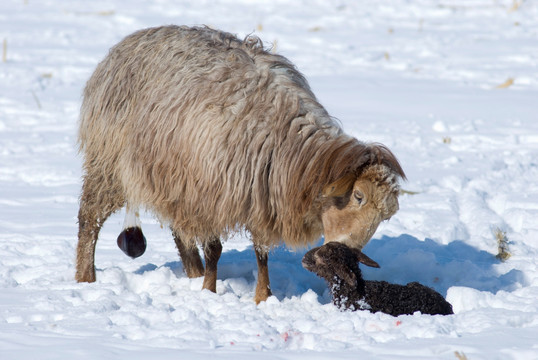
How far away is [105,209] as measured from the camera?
5180 mm

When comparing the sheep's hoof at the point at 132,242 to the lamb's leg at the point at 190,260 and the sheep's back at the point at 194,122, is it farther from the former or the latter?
the sheep's back at the point at 194,122

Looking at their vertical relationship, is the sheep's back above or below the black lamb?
above

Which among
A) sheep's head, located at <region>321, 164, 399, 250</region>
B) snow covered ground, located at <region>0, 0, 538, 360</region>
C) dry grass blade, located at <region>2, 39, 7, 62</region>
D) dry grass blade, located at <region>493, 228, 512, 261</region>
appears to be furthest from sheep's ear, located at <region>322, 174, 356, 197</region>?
dry grass blade, located at <region>2, 39, 7, 62</region>

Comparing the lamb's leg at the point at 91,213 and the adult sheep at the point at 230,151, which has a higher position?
the adult sheep at the point at 230,151

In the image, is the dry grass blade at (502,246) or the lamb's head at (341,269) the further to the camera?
the dry grass blade at (502,246)

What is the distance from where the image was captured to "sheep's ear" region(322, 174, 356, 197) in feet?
13.2

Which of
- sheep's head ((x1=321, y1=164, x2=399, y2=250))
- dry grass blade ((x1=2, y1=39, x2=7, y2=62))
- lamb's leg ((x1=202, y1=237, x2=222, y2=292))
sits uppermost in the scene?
sheep's head ((x1=321, y1=164, x2=399, y2=250))

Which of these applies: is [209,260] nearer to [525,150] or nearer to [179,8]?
[525,150]

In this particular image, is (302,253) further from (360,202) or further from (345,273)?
(360,202)

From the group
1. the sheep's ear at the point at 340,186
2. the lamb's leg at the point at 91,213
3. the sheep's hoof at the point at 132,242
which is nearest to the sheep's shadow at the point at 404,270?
the sheep's hoof at the point at 132,242

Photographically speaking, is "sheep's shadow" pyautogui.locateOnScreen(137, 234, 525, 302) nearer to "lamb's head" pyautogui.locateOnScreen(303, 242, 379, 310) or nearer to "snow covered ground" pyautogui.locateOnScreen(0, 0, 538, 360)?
"snow covered ground" pyautogui.locateOnScreen(0, 0, 538, 360)

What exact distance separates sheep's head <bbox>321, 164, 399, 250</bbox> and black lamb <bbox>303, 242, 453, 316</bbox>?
99mm

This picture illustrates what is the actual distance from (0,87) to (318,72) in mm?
4508

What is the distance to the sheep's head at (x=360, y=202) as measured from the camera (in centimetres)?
402
